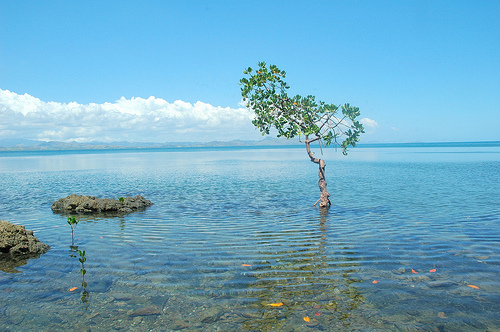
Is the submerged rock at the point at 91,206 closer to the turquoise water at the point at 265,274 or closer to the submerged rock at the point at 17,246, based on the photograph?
the turquoise water at the point at 265,274

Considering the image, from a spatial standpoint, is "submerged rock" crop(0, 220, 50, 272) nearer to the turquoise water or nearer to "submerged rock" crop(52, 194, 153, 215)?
the turquoise water

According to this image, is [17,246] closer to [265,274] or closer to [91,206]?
[265,274]

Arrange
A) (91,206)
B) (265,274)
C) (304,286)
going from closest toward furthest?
(304,286) < (265,274) < (91,206)

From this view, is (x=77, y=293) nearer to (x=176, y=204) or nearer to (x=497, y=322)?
(x=497, y=322)

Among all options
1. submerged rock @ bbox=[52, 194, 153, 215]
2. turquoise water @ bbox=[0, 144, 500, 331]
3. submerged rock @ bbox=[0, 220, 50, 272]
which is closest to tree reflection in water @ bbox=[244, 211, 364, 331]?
turquoise water @ bbox=[0, 144, 500, 331]

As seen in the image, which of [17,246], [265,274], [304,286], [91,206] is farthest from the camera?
[91,206]

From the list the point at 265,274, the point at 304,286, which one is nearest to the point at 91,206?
the point at 265,274

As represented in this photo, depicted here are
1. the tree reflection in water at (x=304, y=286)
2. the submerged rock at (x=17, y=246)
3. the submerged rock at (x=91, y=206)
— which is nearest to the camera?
the tree reflection in water at (x=304, y=286)

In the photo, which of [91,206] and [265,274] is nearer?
[265,274]

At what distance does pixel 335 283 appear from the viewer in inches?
332

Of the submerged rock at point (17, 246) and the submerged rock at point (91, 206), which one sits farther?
the submerged rock at point (91, 206)

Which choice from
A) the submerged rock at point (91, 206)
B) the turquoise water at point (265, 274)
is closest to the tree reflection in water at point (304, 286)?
the turquoise water at point (265, 274)

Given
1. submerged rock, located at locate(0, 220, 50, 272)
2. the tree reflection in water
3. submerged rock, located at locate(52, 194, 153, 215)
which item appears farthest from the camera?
submerged rock, located at locate(52, 194, 153, 215)

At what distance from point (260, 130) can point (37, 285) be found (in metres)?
14.7
